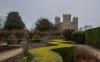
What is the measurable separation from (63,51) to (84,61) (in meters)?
1.94

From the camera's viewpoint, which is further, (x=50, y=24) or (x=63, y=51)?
(x=50, y=24)

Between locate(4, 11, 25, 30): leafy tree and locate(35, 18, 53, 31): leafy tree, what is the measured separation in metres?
3.16

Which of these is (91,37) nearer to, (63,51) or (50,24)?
(63,51)

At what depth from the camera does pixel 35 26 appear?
6181 centimetres

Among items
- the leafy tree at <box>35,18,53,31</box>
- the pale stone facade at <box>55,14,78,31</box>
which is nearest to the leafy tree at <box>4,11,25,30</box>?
the leafy tree at <box>35,18,53,31</box>

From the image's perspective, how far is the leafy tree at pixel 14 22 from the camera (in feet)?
201

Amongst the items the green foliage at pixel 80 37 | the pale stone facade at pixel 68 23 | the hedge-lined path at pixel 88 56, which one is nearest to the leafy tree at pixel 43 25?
the pale stone facade at pixel 68 23

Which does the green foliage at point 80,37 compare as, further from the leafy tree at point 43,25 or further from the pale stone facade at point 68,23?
the pale stone facade at point 68,23

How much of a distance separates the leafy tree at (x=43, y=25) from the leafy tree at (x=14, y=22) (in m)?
3.16

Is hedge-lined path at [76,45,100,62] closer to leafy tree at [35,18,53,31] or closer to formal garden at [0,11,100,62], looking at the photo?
formal garden at [0,11,100,62]

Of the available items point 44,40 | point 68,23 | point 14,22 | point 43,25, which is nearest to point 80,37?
point 44,40

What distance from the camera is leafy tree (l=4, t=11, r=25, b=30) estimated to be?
61.2 m

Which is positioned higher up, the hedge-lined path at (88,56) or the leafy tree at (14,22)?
the leafy tree at (14,22)

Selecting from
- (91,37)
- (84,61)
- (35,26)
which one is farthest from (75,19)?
(84,61)
